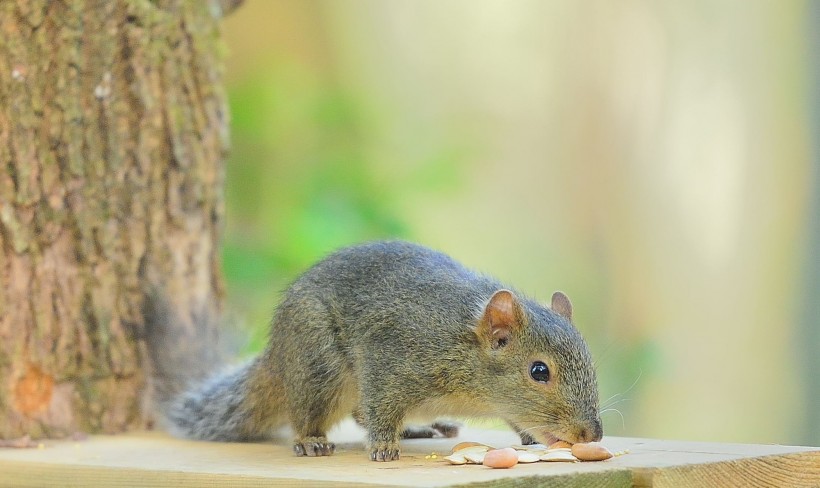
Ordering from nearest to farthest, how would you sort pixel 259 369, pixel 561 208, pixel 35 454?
1. pixel 35 454
2. pixel 259 369
3. pixel 561 208

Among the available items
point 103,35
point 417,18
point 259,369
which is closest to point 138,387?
point 259,369

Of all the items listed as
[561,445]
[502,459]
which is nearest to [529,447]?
[561,445]

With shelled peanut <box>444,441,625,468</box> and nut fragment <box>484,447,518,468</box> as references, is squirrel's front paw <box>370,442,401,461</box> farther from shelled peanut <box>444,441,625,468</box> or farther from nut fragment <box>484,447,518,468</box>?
nut fragment <box>484,447,518,468</box>

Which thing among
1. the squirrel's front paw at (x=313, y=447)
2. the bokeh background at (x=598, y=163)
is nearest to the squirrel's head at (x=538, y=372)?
the squirrel's front paw at (x=313, y=447)

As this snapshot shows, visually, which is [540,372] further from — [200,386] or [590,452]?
[200,386]

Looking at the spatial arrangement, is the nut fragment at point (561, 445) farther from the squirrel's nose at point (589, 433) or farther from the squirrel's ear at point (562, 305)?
the squirrel's ear at point (562, 305)

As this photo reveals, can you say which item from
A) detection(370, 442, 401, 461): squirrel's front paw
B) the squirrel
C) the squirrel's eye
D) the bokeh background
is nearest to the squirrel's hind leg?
the squirrel

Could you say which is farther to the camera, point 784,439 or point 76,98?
point 784,439

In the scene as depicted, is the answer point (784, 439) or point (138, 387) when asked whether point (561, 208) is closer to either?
point (784, 439)
